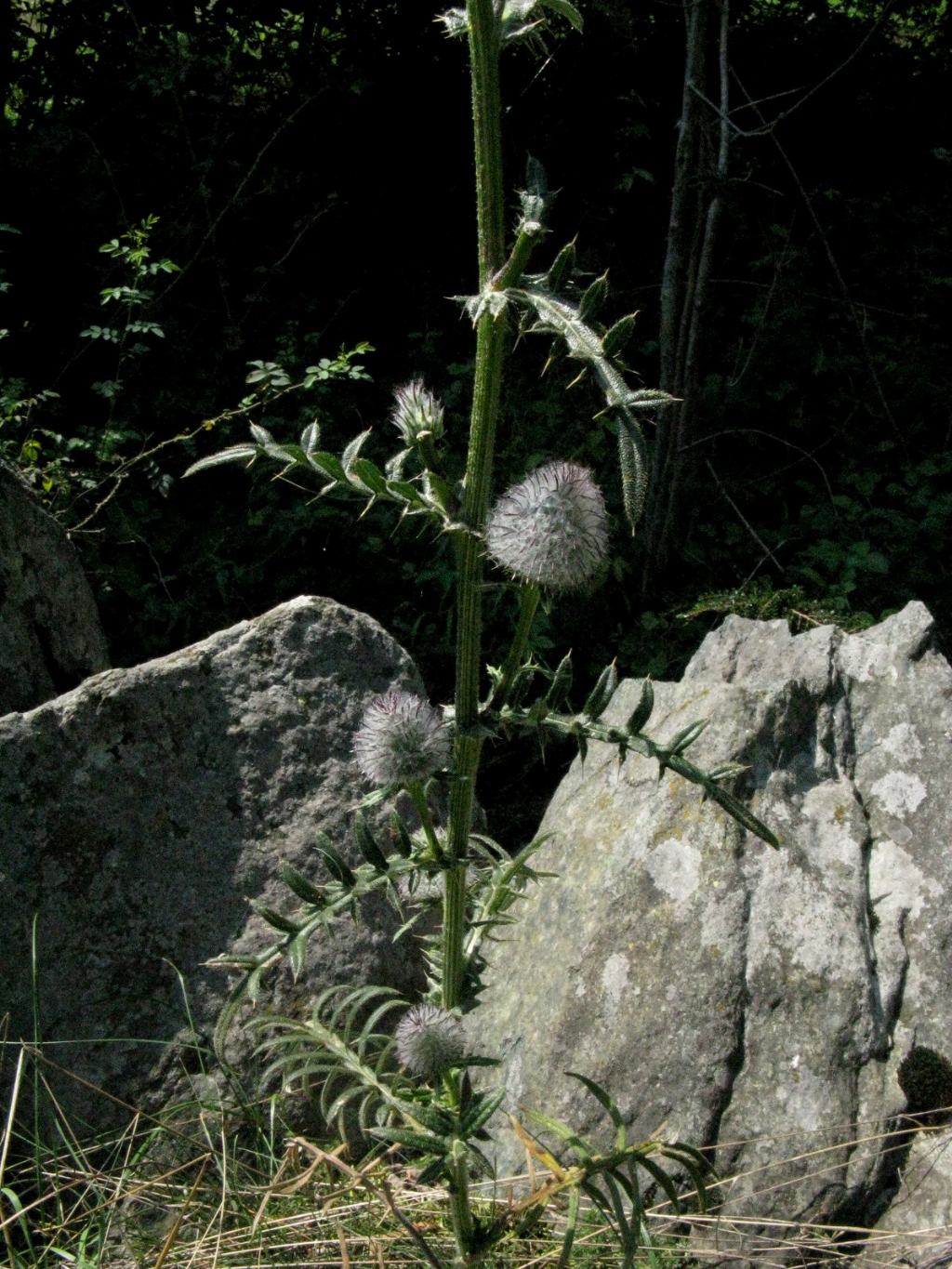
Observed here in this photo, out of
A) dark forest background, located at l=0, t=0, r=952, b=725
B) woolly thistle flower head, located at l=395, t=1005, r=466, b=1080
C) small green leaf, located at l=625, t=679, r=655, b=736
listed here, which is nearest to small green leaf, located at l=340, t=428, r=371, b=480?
small green leaf, located at l=625, t=679, r=655, b=736

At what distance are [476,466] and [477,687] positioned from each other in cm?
35

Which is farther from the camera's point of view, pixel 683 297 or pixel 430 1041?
pixel 683 297

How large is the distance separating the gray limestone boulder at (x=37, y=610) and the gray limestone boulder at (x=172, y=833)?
22.3 inches

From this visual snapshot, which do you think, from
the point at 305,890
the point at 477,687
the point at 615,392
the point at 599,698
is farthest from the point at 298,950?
the point at 615,392

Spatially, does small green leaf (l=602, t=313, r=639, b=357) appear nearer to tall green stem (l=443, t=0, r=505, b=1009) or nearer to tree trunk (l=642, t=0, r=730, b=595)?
tall green stem (l=443, t=0, r=505, b=1009)

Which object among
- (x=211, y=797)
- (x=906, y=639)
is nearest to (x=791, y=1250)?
(x=906, y=639)

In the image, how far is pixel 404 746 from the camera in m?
1.96

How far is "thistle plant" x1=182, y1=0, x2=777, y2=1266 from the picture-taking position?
1.65 m

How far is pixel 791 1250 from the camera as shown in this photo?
249 centimetres

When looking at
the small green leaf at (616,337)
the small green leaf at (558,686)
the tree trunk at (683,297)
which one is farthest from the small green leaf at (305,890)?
the tree trunk at (683,297)

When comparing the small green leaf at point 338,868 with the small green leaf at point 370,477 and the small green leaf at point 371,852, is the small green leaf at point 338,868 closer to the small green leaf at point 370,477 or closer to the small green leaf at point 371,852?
→ the small green leaf at point 371,852

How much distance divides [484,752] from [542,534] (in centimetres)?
261

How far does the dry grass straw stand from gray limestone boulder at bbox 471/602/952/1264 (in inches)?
0.9

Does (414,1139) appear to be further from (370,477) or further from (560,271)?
(560,271)
